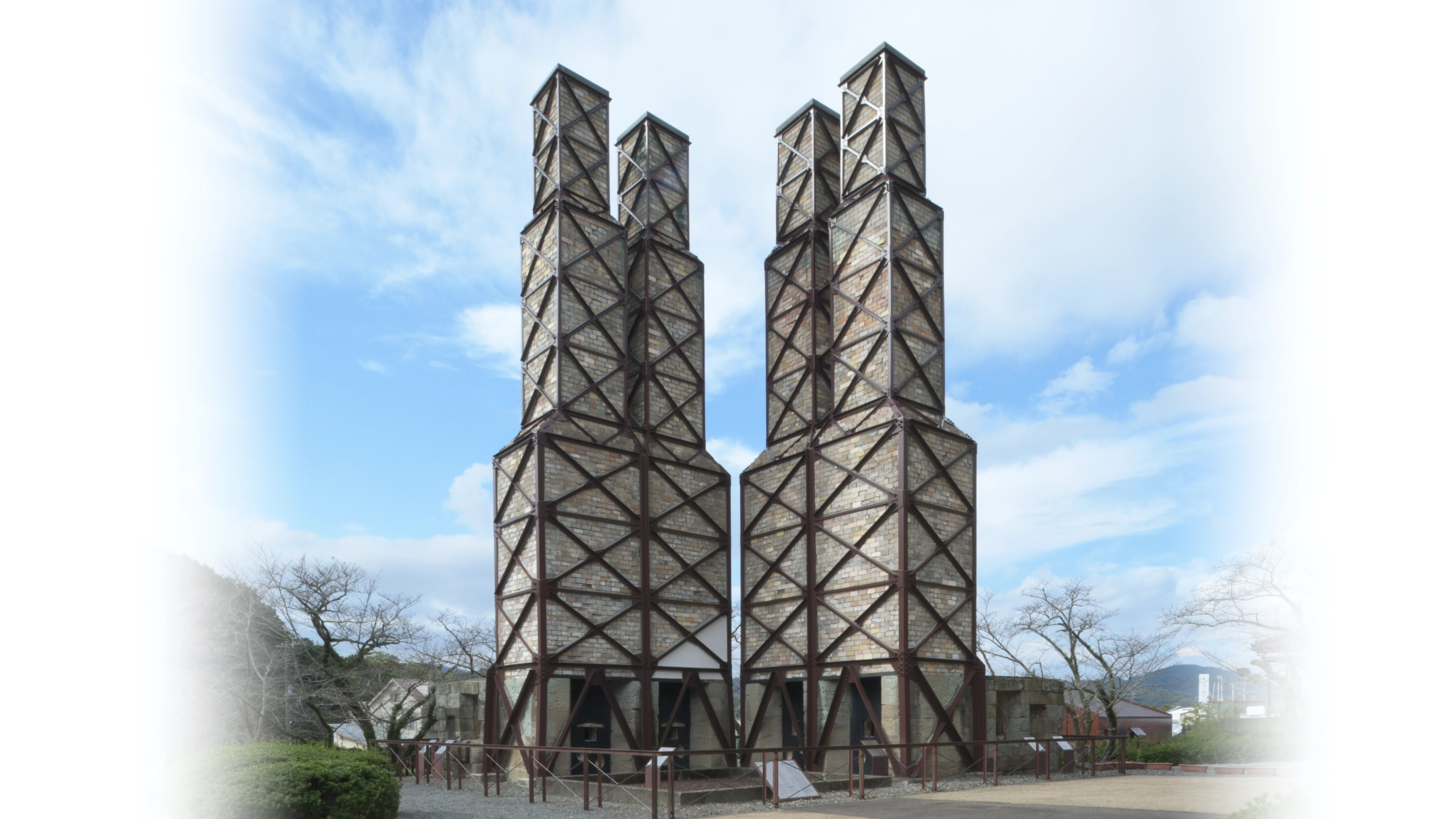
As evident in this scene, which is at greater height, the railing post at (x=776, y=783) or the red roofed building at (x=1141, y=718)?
the railing post at (x=776, y=783)

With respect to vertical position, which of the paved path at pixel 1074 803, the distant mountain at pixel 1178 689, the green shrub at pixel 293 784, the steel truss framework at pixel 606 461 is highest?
the steel truss framework at pixel 606 461

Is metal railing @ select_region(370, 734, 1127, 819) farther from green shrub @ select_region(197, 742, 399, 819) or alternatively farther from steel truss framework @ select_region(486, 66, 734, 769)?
green shrub @ select_region(197, 742, 399, 819)

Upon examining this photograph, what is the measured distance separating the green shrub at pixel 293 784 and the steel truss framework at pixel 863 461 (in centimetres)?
1127

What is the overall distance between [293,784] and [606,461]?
1241 centimetres

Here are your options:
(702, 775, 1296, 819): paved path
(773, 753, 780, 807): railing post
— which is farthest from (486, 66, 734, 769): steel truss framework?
(702, 775, 1296, 819): paved path

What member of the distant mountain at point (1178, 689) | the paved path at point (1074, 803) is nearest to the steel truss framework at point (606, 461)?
the paved path at point (1074, 803)

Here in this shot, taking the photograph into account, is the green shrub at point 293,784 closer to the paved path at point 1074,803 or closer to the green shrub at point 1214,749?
the paved path at point 1074,803

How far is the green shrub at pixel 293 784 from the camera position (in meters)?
8.91

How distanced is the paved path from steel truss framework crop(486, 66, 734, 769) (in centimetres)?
782

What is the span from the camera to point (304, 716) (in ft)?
69.6

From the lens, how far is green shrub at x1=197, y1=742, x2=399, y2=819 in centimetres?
891

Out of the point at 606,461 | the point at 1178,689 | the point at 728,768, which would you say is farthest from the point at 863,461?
the point at 1178,689

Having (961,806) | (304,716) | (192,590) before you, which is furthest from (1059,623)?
(192,590)

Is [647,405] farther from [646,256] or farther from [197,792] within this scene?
[197,792]
